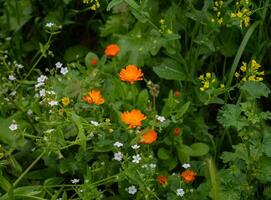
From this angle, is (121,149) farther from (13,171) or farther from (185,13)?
(185,13)

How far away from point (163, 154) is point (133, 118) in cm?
20

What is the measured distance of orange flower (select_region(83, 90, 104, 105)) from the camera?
2.17 m

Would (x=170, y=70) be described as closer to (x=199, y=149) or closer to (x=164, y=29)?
(x=164, y=29)

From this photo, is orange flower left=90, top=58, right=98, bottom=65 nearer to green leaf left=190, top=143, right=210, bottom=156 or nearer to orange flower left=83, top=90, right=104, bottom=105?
orange flower left=83, top=90, right=104, bottom=105

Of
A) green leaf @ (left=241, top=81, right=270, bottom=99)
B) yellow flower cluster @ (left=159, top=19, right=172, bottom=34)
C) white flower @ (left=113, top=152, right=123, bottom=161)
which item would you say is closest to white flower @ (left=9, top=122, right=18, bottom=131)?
white flower @ (left=113, top=152, right=123, bottom=161)

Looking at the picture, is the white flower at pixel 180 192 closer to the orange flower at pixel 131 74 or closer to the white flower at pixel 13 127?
the orange flower at pixel 131 74

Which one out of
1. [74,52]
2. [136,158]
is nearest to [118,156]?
[136,158]

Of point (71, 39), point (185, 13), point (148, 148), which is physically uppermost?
point (185, 13)

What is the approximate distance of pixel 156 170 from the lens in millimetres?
2219

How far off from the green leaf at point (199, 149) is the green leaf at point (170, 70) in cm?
26

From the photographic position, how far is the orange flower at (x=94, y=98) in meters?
2.17

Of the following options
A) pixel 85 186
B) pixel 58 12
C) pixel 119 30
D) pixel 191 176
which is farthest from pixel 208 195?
pixel 58 12

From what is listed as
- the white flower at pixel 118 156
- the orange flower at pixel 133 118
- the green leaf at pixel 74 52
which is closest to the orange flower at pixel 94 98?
the orange flower at pixel 133 118

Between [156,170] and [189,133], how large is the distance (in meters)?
0.21
